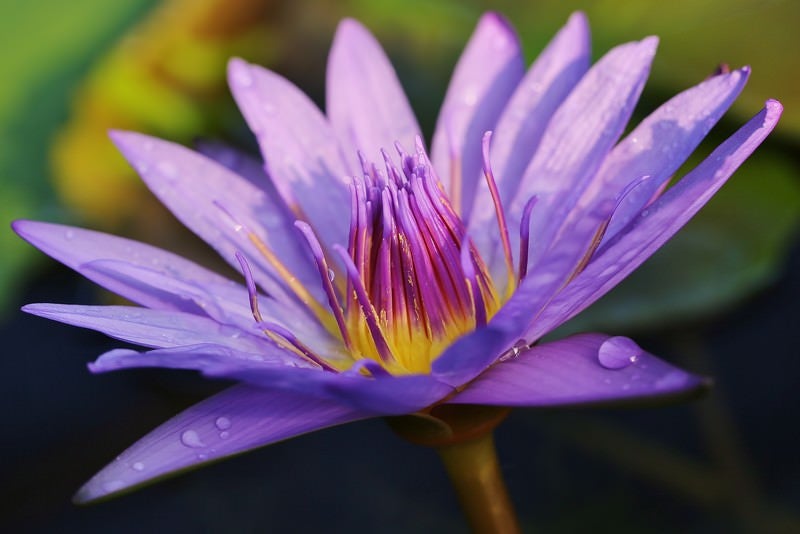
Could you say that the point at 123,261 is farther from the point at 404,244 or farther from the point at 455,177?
the point at 455,177

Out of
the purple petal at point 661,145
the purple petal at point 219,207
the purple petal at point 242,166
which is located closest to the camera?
the purple petal at point 661,145

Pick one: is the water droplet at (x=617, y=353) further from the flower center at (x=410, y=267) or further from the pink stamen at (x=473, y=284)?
the flower center at (x=410, y=267)

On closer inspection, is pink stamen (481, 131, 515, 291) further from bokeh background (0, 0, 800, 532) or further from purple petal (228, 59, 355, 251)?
bokeh background (0, 0, 800, 532)

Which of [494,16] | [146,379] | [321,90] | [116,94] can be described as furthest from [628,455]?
[116,94]

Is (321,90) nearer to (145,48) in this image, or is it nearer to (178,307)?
(145,48)

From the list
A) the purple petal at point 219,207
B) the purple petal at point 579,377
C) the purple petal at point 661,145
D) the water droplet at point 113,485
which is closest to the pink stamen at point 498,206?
the purple petal at point 661,145

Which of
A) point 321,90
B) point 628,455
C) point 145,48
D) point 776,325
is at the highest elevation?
point 145,48

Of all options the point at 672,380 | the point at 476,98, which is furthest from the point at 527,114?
the point at 672,380
